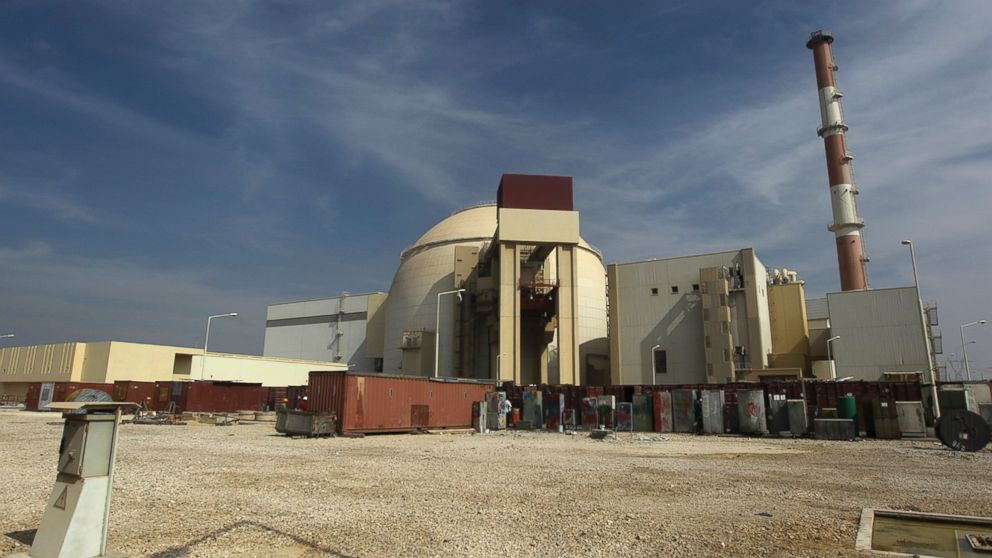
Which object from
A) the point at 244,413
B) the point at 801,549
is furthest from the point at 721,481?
the point at 244,413

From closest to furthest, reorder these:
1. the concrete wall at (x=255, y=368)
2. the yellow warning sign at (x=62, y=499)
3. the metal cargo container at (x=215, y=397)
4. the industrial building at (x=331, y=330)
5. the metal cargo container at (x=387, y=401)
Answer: the yellow warning sign at (x=62, y=499) → the metal cargo container at (x=387, y=401) → the metal cargo container at (x=215, y=397) → the concrete wall at (x=255, y=368) → the industrial building at (x=331, y=330)

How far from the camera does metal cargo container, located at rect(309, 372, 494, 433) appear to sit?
28.9m

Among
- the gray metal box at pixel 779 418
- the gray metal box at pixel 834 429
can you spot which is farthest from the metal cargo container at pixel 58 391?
the gray metal box at pixel 834 429

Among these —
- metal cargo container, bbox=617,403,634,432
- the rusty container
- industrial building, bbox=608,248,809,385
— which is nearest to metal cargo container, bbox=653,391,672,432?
metal cargo container, bbox=617,403,634,432

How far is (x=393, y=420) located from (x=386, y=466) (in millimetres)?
15669

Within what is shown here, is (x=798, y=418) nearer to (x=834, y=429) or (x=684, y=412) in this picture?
(x=834, y=429)

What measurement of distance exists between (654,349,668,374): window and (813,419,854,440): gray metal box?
28328 mm

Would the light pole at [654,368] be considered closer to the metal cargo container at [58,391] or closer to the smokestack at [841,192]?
the smokestack at [841,192]

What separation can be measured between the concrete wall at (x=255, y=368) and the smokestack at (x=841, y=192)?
199ft

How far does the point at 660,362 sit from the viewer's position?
2317 inches

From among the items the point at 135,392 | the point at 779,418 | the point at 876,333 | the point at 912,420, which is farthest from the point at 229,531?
the point at 876,333

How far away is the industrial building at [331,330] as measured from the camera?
81.8 meters

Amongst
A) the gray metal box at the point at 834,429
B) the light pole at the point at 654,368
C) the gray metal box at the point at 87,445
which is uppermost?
the light pole at the point at 654,368

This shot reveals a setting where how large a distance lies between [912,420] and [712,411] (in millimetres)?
9434
